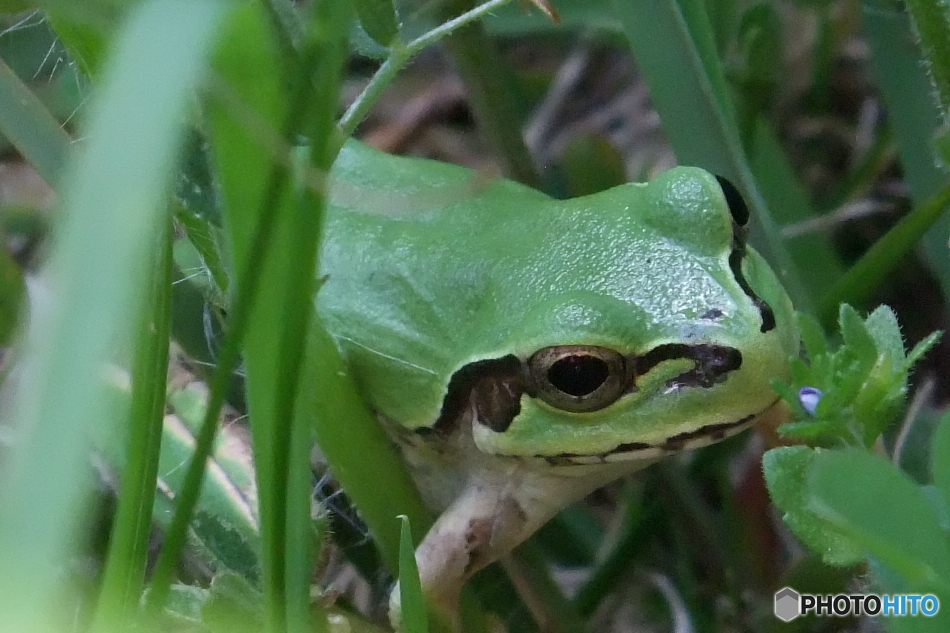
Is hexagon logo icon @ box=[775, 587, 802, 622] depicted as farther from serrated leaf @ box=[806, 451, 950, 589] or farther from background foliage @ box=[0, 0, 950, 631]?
serrated leaf @ box=[806, 451, 950, 589]

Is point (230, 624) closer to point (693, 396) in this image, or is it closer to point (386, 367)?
point (386, 367)

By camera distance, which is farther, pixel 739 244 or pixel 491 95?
pixel 491 95

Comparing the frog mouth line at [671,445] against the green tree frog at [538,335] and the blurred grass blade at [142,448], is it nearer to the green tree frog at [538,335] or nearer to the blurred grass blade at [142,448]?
the green tree frog at [538,335]

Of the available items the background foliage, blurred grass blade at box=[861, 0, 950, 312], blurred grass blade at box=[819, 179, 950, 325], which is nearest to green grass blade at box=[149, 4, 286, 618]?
the background foliage

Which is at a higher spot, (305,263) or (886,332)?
(305,263)

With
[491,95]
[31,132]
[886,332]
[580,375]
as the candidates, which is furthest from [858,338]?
[491,95]

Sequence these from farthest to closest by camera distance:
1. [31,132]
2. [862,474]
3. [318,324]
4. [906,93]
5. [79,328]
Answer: [906,93] → [318,324] → [31,132] → [862,474] → [79,328]

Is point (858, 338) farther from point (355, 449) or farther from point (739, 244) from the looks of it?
point (355, 449)
